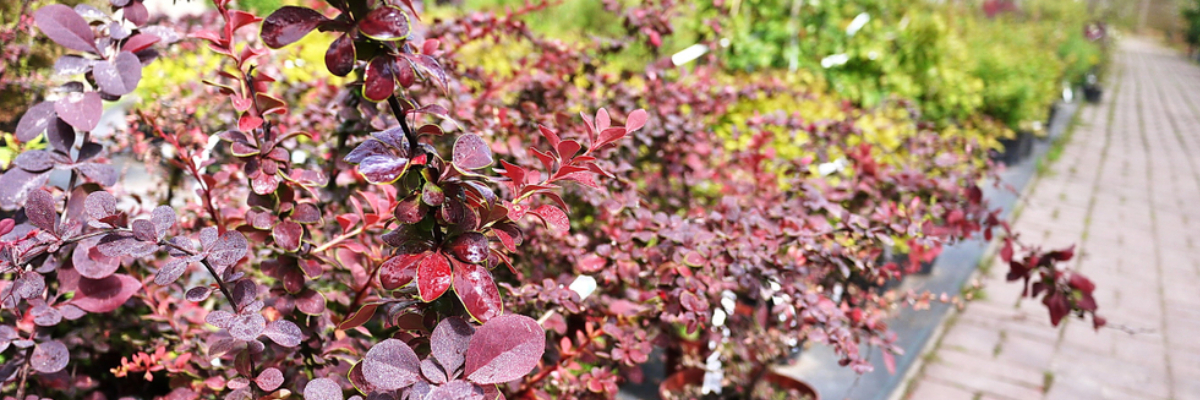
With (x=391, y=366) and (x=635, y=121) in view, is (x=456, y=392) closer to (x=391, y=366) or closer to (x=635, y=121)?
(x=391, y=366)

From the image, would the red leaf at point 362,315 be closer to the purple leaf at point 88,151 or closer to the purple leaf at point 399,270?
the purple leaf at point 399,270

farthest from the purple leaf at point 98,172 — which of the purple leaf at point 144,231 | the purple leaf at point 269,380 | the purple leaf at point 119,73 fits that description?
the purple leaf at point 269,380

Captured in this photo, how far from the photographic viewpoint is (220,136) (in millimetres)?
1097

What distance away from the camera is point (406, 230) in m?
0.91

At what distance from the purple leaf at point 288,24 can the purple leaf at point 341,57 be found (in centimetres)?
3

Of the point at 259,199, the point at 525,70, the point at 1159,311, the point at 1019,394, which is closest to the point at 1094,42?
the point at 1159,311

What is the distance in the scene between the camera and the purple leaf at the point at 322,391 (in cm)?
87

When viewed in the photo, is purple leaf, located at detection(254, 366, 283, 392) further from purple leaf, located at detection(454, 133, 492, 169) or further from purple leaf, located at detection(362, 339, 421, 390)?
purple leaf, located at detection(454, 133, 492, 169)

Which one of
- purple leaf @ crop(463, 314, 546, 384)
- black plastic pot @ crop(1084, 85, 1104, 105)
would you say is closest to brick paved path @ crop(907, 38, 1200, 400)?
purple leaf @ crop(463, 314, 546, 384)

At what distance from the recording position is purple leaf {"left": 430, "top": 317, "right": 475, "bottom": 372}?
816mm

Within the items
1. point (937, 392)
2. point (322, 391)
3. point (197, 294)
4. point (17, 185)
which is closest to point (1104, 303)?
point (937, 392)

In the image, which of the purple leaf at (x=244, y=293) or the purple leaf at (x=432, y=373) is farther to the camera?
the purple leaf at (x=244, y=293)

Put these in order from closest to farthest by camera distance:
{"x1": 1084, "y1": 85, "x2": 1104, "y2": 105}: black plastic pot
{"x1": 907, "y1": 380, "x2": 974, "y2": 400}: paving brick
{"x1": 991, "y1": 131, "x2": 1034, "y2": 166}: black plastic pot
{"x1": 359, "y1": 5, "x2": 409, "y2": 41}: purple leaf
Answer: {"x1": 359, "y1": 5, "x2": 409, "y2": 41}: purple leaf
{"x1": 907, "y1": 380, "x2": 974, "y2": 400}: paving brick
{"x1": 991, "y1": 131, "x2": 1034, "y2": 166}: black plastic pot
{"x1": 1084, "y1": 85, "x2": 1104, "y2": 105}: black plastic pot

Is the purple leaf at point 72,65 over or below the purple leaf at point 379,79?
below
